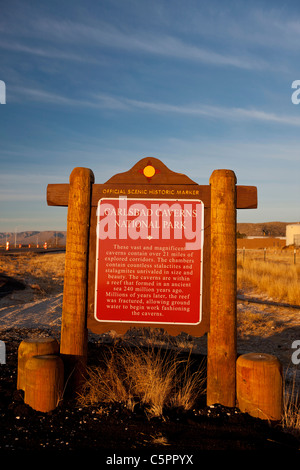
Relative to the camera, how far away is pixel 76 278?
13.8 ft

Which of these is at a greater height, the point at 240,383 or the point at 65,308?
the point at 65,308

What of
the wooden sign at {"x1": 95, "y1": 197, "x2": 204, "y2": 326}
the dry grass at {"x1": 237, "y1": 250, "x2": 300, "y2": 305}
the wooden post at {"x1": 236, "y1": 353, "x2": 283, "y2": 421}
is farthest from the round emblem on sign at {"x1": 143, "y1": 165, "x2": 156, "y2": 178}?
the dry grass at {"x1": 237, "y1": 250, "x2": 300, "y2": 305}

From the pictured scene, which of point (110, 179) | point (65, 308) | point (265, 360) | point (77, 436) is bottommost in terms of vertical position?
point (77, 436)

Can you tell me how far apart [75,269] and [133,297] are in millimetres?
678

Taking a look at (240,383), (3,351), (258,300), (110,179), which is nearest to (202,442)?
(240,383)

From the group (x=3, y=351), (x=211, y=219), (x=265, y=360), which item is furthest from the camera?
(x=3, y=351)

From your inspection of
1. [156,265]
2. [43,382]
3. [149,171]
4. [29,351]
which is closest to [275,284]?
[156,265]

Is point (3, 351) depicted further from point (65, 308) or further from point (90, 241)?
point (90, 241)

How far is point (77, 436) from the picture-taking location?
3.34m

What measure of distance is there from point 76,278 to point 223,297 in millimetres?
1525

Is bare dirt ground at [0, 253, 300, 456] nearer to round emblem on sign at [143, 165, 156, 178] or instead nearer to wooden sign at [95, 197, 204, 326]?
wooden sign at [95, 197, 204, 326]

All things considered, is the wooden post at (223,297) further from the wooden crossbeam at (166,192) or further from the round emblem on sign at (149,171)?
the round emblem on sign at (149,171)

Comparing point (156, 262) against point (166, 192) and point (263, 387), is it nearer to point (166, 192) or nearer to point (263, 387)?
point (166, 192)

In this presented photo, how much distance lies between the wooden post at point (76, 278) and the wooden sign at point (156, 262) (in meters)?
0.28
